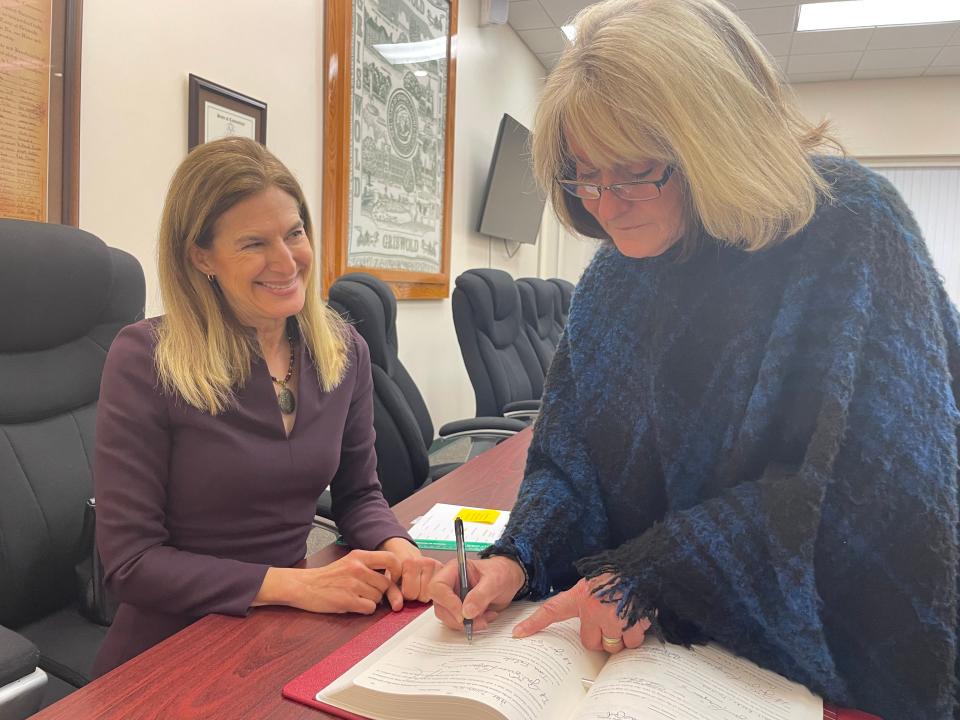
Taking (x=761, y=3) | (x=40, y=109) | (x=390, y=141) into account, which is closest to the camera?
(x=40, y=109)

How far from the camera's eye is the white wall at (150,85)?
1.78 m

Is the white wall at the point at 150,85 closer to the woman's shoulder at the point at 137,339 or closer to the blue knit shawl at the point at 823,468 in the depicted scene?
the woman's shoulder at the point at 137,339

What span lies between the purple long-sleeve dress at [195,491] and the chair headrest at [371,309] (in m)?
0.71

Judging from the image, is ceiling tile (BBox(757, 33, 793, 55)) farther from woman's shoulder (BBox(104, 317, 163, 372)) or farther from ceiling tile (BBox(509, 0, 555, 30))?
woman's shoulder (BBox(104, 317, 163, 372))

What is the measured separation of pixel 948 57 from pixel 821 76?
2.80ft

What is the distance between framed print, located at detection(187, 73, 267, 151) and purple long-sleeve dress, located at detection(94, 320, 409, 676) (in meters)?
1.16

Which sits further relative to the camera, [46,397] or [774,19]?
[774,19]

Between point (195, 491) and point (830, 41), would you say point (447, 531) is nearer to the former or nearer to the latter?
point (195, 491)

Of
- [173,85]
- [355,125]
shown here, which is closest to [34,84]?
[173,85]

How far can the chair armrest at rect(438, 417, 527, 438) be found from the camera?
2469mm

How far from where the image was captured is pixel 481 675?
2.11 ft

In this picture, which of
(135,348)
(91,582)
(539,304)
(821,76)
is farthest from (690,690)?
(821,76)

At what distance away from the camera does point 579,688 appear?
A: 0.65 meters

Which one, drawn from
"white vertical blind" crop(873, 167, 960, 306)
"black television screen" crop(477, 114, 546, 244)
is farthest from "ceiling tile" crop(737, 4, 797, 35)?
"white vertical blind" crop(873, 167, 960, 306)
